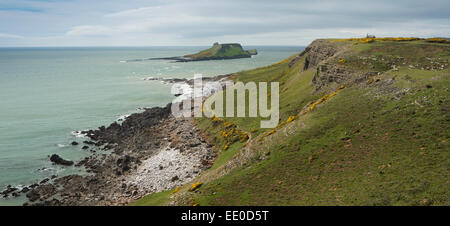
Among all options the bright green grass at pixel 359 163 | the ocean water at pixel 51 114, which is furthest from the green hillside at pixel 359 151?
the ocean water at pixel 51 114

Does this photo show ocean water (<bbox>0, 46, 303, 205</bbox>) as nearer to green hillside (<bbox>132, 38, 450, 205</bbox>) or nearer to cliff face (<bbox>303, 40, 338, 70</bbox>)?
green hillside (<bbox>132, 38, 450, 205</bbox>)

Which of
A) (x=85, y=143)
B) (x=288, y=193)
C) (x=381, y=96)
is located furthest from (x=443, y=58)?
(x=85, y=143)

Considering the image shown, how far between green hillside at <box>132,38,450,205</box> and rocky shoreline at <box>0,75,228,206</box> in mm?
4394

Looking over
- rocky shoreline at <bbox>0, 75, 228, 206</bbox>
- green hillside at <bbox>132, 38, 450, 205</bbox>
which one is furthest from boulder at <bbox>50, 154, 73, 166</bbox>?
green hillside at <bbox>132, 38, 450, 205</bbox>

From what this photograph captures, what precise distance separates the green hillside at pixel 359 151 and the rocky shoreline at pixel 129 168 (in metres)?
4.39

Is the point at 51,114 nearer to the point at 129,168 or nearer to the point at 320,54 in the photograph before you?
the point at 129,168

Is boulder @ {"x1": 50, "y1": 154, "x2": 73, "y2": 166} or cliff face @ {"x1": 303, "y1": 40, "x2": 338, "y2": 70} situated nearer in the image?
boulder @ {"x1": 50, "y1": 154, "x2": 73, "y2": 166}

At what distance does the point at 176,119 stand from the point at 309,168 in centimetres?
4908

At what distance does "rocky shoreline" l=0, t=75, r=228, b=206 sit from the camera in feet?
129

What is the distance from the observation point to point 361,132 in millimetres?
29484

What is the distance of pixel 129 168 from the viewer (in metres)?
46.7

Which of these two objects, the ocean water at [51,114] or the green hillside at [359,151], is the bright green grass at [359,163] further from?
the ocean water at [51,114]

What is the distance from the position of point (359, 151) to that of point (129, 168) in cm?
3642

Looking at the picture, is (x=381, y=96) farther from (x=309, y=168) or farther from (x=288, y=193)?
(x=288, y=193)
